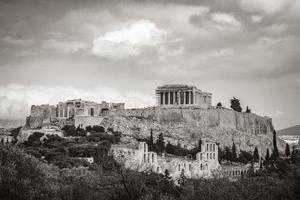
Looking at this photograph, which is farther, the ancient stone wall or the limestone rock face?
the limestone rock face

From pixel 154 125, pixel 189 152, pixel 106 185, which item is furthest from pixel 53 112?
pixel 106 185

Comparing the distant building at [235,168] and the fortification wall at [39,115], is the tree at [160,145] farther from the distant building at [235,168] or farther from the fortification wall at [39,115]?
the fortification wall at [39,115]

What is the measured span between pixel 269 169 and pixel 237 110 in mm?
39811

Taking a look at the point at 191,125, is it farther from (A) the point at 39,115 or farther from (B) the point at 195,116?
(A) the point at 39,115

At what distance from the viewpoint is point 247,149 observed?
95.2 metres

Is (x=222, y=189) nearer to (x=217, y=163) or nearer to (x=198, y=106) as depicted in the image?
(x=217, y=163)

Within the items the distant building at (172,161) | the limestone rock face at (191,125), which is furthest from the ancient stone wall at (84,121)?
the distant building at (172,161)

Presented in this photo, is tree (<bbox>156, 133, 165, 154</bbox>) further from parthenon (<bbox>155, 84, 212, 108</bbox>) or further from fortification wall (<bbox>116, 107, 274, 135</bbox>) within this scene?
parthenon (<bbox>155, 84, 212, 108</bbox>)

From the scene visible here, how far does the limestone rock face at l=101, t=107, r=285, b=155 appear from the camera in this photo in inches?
3351

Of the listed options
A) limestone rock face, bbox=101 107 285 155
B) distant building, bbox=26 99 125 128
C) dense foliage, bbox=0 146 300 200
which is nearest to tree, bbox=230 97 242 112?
limestone rock face, bbox=101 107 285 155

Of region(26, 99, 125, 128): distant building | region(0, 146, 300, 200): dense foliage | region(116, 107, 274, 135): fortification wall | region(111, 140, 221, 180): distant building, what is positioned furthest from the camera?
region(116, 107, 274, 135): fortification wall

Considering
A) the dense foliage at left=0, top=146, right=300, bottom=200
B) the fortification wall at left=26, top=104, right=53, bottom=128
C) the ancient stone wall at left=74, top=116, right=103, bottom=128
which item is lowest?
the dense foliage at left=0, top=146, right=300, bottom=200

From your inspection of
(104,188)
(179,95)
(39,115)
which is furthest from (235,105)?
(104,188)

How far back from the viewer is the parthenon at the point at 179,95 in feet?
321
